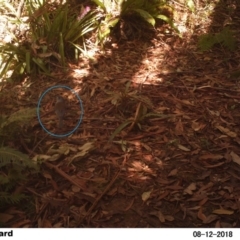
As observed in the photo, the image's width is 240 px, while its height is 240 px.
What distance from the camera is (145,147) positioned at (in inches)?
94.1

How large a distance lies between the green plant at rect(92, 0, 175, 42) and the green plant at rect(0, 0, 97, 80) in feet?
0.40

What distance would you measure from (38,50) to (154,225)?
7.07ft

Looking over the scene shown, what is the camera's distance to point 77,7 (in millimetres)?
3930

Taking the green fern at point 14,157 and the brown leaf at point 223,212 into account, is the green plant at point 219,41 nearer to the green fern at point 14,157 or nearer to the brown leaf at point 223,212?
the brown leaf at point 223,212

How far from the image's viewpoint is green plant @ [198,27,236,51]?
3332 millimetres

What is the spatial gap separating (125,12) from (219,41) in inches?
39.9

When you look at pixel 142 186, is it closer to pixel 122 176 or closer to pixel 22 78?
pixel 122 176

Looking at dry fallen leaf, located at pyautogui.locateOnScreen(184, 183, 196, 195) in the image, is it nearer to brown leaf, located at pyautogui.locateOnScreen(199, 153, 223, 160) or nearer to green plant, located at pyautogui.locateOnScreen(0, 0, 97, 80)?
brown leaf, located at pyautogui.locateOnScreen(199, 153, 223, 160)

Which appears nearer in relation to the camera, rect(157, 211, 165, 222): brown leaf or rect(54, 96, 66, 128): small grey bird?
rect(157, 211, 165, 222): brown leaf

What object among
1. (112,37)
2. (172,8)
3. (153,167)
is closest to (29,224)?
(153,167)

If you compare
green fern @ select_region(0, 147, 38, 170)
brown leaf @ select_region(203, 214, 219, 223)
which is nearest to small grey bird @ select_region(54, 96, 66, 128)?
green fern @ select_region(0, 147, 38, 170)

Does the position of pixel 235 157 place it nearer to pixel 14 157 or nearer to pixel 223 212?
pixel 223 212

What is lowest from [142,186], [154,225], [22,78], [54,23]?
[154,225]

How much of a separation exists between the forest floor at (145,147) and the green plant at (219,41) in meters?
0.06
